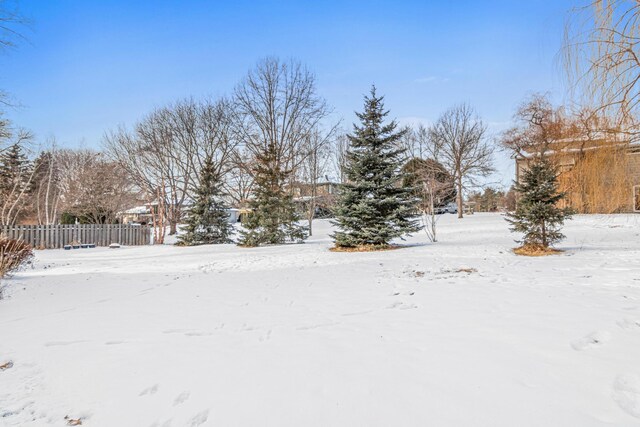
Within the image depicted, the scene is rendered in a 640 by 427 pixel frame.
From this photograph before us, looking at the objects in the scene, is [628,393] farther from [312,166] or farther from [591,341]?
[312,166]

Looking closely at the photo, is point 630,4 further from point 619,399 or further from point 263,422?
point 263,422

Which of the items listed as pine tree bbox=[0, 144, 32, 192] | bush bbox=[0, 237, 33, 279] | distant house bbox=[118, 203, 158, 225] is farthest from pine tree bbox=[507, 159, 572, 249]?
distant house bbox=[118, 203, 158, 225]

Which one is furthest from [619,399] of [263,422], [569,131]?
[569,131]

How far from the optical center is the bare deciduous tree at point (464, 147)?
28.4m

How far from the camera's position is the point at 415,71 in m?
11.1

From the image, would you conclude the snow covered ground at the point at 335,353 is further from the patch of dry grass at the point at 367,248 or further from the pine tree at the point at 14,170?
the pine tree at the point at 14,170

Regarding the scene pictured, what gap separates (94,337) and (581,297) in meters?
6.09

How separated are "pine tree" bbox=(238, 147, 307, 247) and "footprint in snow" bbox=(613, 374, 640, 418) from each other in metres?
13.3

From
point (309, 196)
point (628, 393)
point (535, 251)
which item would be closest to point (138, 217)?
point (309, 196)

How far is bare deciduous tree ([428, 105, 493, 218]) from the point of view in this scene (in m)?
28.4

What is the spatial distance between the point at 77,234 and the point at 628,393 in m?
22.4

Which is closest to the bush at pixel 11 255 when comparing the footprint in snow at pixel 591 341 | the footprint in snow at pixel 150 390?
the footprint in snow at pixel 150 390

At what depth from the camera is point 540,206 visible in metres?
9.27

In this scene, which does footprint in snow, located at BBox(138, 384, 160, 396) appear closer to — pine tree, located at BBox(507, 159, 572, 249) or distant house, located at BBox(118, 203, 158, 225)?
pine tree, located at BBox(507, 159, 572, 249)
